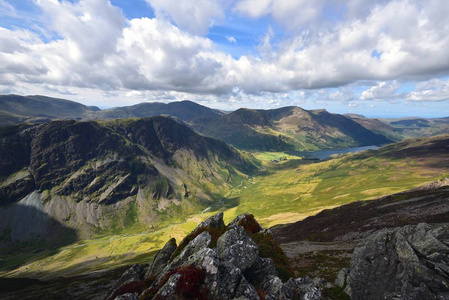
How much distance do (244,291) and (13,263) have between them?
860ft

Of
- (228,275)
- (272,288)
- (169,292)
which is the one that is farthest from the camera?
(272,288)

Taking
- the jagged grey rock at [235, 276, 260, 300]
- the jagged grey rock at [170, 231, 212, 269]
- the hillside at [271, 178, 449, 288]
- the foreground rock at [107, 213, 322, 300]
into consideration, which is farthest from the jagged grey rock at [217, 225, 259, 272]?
the hillside at [271, 178, 449, 288]

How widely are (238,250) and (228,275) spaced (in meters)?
5.58

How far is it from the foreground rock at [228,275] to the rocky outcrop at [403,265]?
20.4 ft

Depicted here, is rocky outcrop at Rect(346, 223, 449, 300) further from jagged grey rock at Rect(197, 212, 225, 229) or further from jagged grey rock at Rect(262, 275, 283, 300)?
jagged grey rock at Rect(197, 212, 225, 229)

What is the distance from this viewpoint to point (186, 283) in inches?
811

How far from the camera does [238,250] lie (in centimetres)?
2703

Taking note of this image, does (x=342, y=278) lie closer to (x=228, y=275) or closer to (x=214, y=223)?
(x=228, y=275)

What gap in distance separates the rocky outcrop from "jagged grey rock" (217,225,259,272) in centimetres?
1303

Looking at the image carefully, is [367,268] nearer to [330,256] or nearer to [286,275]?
[286,275]

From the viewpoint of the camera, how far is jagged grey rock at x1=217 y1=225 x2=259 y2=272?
26.0 m

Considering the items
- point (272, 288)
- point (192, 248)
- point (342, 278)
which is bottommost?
point (342, 278)

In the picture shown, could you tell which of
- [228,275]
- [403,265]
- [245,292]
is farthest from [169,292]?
[403,265]

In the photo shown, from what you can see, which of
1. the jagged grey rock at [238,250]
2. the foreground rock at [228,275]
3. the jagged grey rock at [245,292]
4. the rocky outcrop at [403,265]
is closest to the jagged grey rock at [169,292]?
the foreground rock at [228,275]
